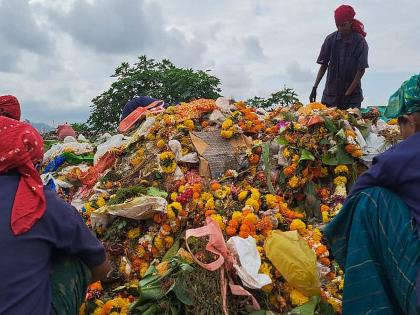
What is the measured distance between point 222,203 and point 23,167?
195 centimetres

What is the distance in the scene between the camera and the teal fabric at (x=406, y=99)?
217 centimetres

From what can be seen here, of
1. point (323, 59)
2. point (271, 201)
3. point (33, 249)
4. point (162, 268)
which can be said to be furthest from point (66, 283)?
point (323, 59)

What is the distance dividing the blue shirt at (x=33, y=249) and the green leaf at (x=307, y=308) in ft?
4.11

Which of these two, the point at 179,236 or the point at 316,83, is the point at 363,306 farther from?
the point at 316,83

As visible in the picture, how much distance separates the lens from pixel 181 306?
→ 2.86m

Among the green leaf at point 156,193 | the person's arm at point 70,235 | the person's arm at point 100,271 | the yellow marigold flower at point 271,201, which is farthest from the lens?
the green leaf at point 156,193

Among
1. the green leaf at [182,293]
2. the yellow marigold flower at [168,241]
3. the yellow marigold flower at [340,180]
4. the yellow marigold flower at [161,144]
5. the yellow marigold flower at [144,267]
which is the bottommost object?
the yellow marigold flower at [144,267]

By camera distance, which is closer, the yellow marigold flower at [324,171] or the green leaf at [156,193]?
the green leaf at [156,193]

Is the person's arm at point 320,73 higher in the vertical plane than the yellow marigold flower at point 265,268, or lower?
higher

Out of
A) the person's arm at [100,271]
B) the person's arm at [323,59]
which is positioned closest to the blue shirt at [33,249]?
the person's arm at [100,271]

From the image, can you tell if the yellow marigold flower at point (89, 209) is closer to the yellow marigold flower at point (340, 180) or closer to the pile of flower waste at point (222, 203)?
the pile of flower waste at point (222, 203)

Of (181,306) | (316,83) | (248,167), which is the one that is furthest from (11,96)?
(316,83)

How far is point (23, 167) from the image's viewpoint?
218 cm

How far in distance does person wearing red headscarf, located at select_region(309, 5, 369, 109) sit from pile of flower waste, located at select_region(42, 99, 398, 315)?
2.34 ft
